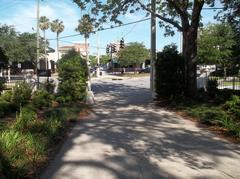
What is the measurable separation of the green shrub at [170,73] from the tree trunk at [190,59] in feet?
0.93

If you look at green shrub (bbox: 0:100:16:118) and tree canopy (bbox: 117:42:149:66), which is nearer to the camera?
green shrub (bbox: 0:100:16:118)

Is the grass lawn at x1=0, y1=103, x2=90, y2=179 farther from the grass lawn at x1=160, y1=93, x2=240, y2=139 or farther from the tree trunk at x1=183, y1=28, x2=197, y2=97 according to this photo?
the tree trunk at x1=183, y1=28, x2=197, y2=97

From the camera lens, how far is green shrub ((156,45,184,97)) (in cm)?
2105

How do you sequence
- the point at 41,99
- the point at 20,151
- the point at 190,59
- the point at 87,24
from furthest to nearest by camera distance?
the point at 87,24 < the point at 190,59 < the point at 41,99 < the point at 20,151

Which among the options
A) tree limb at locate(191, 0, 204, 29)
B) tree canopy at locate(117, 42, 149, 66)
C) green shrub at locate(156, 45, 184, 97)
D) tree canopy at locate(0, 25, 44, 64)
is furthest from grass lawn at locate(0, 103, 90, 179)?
tree canopy at locate(117, 42, 149, 66)

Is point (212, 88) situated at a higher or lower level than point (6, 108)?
higher

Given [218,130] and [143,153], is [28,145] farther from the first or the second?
[218,130]

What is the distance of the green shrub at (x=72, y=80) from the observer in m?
21.4

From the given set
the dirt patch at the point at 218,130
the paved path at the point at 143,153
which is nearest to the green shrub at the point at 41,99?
the paved path at the point at 143,153

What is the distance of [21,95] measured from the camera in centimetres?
1795

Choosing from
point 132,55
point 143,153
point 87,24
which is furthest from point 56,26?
point 143,153

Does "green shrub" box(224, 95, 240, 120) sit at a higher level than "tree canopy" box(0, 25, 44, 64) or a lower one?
lower

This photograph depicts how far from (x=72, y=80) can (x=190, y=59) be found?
18.0 feet

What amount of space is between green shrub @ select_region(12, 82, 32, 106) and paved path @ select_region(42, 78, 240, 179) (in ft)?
12.4
